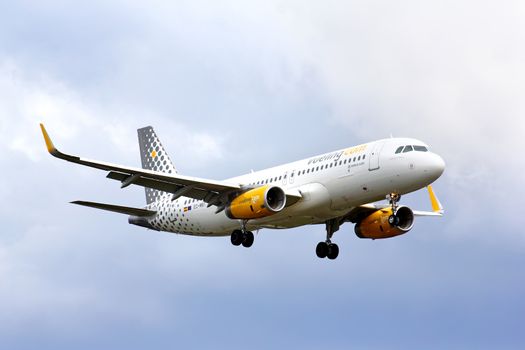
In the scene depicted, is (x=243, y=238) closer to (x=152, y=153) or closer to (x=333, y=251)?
(x=333, y=251)

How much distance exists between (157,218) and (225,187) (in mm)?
8624

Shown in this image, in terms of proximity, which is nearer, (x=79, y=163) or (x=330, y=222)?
(x=79, y=163)

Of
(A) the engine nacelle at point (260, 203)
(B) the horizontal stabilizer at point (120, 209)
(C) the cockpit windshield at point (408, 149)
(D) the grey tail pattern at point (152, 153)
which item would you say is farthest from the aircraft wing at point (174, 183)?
(D) the grey tail pattern at point (152, 153)

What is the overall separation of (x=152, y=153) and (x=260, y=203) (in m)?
17.5

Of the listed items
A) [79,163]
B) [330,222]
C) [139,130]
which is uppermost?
[139,130]

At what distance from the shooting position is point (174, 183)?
5688cm

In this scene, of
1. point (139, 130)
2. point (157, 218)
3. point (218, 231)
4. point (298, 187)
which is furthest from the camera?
point (139, 130)

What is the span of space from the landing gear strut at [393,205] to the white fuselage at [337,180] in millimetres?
334

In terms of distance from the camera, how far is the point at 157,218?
64.6 meters

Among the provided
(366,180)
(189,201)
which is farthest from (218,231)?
(366,180)

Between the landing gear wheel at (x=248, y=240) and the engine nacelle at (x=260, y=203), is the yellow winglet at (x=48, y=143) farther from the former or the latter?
the landing gear wheel at (x=248, y=240)

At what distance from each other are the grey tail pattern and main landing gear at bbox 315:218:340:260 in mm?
11755

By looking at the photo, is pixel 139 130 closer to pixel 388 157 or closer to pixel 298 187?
pixel 298 187

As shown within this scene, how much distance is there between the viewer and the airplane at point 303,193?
53.2 m
